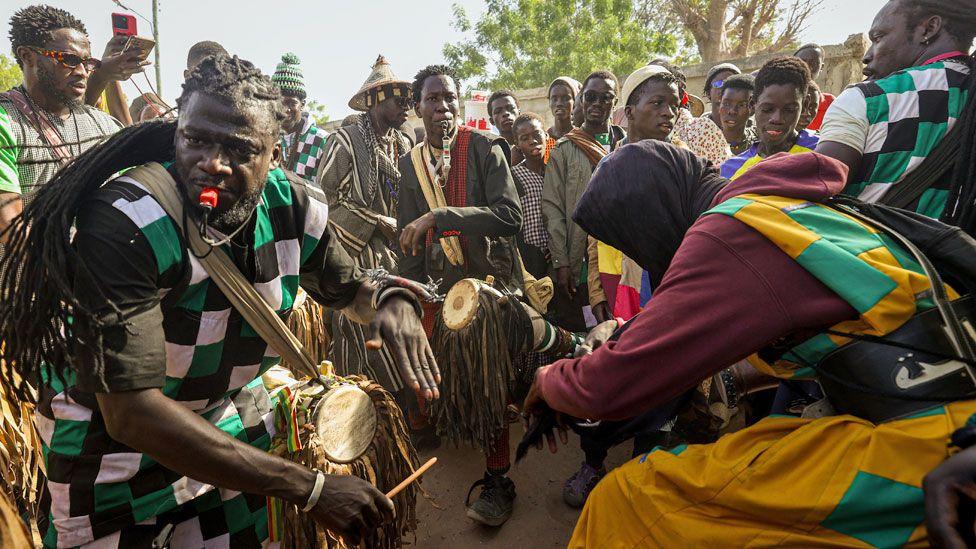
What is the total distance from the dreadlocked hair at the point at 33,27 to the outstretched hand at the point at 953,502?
15.6 ft

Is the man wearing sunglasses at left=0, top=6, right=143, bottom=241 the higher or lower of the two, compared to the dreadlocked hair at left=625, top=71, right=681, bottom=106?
lower

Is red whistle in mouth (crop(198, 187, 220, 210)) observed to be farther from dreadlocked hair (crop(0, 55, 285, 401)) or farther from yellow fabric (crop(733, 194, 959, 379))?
yellow fabric (crop(733, 194, 959, 379))

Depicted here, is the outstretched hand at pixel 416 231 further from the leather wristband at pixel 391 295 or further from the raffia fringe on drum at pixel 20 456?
the raffia fringe on drum at pixel 20 456

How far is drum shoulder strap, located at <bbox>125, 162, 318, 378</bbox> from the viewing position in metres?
1.67

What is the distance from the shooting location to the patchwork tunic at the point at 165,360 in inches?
60.6

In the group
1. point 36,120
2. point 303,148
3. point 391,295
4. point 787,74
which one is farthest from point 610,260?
point 36,120

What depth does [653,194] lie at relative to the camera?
2.00 meters

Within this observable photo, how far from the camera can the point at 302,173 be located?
5.07 meters

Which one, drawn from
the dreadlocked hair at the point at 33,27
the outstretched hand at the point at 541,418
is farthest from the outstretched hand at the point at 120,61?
the outstretched hand at the point at 541,418

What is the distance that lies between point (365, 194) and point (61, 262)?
307cm

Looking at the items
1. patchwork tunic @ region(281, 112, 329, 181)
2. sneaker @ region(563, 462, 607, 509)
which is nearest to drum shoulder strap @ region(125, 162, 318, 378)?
sneaker @ region(563, 462, 607, 509)

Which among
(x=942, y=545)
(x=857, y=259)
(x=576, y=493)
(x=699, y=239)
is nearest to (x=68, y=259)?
(x=699, y=239)

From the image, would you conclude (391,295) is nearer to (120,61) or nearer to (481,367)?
(481,367)

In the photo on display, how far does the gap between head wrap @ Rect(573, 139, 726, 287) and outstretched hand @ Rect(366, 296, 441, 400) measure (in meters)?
0.81
